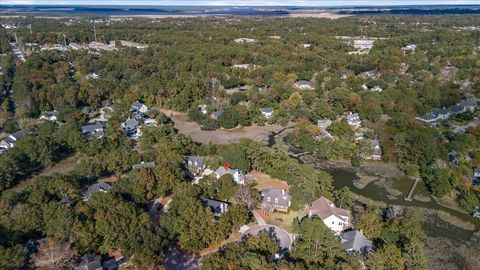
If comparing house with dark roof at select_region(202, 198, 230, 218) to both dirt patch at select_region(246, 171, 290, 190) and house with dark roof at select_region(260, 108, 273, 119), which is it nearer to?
dirt patch at select_region(246, 171, 290, 190)

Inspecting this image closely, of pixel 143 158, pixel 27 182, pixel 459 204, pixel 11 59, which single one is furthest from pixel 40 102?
pixel 459 204

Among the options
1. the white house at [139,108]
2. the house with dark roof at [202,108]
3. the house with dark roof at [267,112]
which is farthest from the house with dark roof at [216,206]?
the white house at [139,108]

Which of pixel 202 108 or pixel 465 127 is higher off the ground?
pixel 202 108

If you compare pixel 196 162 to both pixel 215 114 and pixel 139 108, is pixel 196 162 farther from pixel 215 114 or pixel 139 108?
pixel 139 108

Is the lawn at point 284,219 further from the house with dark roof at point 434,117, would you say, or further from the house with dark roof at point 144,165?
the house with dark roof at point 434,117

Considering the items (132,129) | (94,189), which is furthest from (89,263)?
(132,129)

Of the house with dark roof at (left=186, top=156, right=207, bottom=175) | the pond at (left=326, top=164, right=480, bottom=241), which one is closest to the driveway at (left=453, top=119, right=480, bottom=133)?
the pond at (left=326, top=164, right=480, bottom=241)

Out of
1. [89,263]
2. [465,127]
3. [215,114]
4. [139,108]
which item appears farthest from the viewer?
[139,108]
